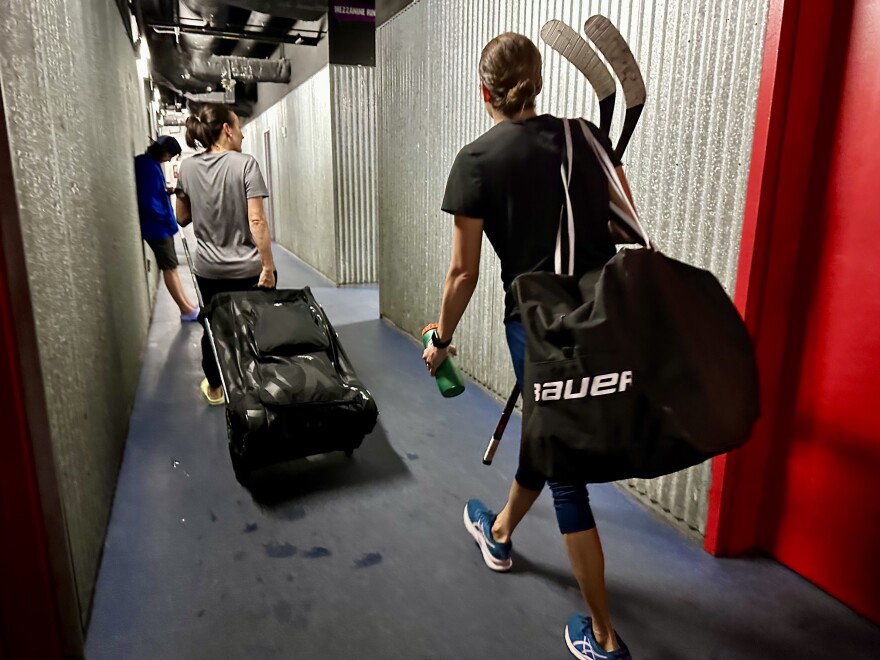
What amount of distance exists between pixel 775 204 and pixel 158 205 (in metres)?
4.73

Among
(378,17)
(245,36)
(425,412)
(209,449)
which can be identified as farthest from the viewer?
(245,36)

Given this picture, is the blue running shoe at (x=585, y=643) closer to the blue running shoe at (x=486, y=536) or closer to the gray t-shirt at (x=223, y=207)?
the blue running shoe at (x=486, y=536)

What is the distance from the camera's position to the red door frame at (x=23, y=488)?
137 centimetres

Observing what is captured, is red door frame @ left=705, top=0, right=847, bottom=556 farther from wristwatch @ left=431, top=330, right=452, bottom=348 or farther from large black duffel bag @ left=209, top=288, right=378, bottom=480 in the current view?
large black duffel bag @ left=209, top=288, right=378, bottom=480

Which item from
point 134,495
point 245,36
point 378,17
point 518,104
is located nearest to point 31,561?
point 134,495

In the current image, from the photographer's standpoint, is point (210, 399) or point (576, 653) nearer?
point (576, 653)

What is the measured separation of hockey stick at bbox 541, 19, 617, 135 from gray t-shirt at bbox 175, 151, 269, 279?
182 centimetres

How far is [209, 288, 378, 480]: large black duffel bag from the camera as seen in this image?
2.44 meters

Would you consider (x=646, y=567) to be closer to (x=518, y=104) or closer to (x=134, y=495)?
(x=518, y=104)

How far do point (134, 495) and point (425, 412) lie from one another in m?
1.50

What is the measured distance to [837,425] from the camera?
1.87 m

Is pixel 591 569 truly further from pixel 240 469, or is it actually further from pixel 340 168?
pixel 340 168

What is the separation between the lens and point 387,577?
204 cm

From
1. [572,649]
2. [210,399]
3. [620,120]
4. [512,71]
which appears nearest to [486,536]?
[572,649]
